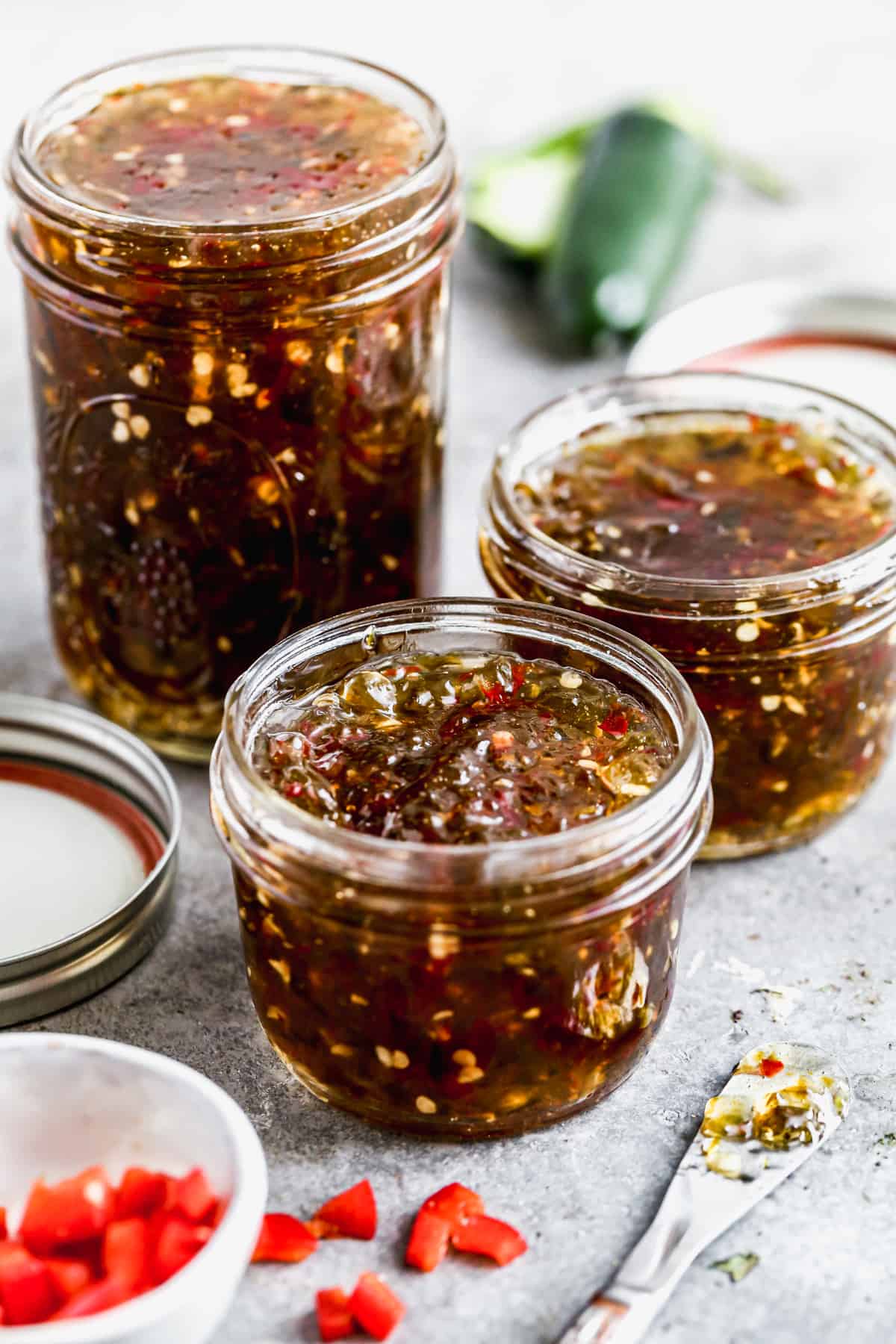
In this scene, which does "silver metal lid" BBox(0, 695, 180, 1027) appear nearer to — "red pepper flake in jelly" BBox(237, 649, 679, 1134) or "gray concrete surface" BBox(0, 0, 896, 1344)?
"gray concrete surface" BBox(0, 0, 896, 1344)

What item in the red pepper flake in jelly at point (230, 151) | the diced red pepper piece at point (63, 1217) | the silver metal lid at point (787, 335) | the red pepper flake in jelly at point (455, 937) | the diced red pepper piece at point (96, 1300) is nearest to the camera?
the diced red pepper piece at point (96, 1300)

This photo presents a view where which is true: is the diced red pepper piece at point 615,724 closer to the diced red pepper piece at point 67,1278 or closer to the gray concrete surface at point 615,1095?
the gray concrete surface at point 615,1095

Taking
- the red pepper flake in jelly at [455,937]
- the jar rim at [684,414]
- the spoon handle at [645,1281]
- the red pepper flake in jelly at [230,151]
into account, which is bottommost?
the spoon handle at [645,1281]

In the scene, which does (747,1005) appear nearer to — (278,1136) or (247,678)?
(278,1136)

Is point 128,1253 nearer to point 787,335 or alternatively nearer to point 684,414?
point 684,414

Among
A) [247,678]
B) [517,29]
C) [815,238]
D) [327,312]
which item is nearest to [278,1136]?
[247,678]

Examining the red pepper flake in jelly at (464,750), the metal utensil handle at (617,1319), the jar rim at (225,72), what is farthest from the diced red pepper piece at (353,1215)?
the jar rim at (225,72)
